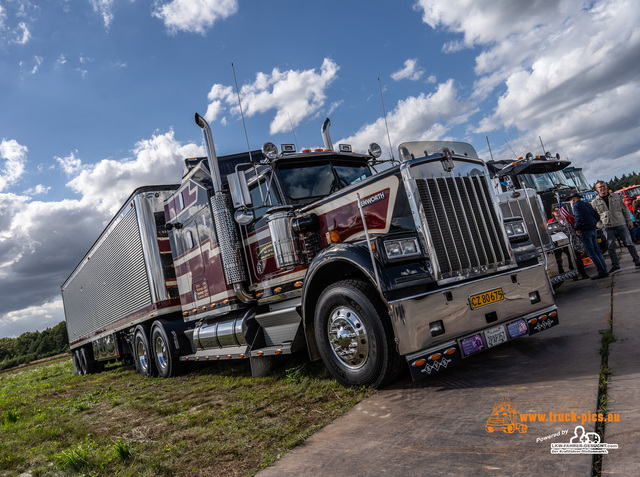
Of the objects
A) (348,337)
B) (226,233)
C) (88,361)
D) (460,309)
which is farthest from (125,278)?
(460,309)

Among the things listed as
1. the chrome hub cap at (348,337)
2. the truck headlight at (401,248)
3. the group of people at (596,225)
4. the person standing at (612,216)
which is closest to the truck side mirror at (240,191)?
the chrome hub cap at (348,337)

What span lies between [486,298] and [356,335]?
1274mm

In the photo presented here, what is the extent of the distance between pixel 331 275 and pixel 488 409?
214cm

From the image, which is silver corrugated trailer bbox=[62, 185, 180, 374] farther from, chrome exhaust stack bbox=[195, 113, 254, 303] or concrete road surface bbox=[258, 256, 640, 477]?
concrete road surface bbox=[258, 256, 640, 477]

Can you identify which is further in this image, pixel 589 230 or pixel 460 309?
pixel 589 230

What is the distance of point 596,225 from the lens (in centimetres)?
904

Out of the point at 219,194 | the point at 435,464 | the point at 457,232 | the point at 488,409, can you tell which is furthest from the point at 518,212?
the point at 435,464

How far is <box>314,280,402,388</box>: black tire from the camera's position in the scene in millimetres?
4059

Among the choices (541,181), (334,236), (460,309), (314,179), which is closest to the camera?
(460,309)

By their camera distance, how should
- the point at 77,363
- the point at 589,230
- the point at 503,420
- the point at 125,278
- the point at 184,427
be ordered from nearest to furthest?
the point at 503,420, the point at 184,427, the point at 589,230, the point at 125,278, the point at 77,363

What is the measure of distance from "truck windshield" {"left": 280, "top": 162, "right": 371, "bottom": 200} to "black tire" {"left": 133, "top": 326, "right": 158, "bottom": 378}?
216 inches

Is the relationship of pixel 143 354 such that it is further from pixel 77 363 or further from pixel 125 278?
pixel 77 363

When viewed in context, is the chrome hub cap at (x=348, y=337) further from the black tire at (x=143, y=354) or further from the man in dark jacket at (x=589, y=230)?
the man in dark jacket at (x=589, y=230)

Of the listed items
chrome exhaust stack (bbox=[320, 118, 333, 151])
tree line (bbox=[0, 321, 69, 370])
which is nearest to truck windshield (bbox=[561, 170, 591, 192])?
chrome exhaust stack (bbox=[320, 118, 333, 151])
